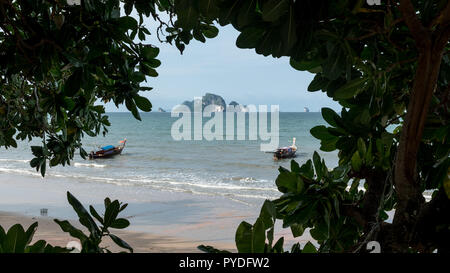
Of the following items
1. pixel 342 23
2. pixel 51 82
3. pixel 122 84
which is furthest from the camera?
pixel 51 82

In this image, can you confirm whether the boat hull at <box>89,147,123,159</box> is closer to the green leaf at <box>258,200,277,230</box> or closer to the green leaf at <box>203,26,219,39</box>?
the green leaf at <box>203,26,219,39</box>

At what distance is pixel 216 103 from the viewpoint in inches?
2218

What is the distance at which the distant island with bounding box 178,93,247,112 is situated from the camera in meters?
55.5

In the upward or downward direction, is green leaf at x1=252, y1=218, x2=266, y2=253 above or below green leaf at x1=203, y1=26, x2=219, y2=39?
below

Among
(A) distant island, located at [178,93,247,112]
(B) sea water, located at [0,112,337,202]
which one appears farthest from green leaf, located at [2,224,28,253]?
(A) distant island, located at [178,93,247,112]

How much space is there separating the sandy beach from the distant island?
136 feet

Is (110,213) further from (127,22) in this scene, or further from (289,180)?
(127,22)

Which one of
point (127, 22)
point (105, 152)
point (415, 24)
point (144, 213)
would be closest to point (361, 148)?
point (415, 24)

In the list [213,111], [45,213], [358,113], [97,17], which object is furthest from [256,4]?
[213,111]

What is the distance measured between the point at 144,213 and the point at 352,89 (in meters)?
10.3

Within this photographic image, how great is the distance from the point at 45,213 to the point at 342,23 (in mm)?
10292

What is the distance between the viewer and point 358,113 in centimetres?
82

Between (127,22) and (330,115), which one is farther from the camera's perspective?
(127,22)
